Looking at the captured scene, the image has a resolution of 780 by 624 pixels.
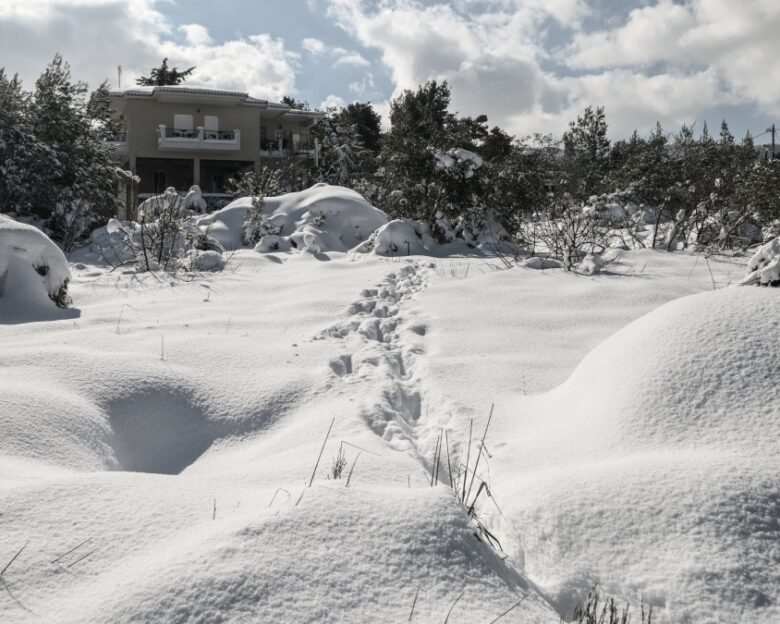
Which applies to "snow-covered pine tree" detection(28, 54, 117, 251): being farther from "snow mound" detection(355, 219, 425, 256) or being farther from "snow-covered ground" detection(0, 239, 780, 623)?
"snow-covered ground" detection(0, 239, 780, 623)

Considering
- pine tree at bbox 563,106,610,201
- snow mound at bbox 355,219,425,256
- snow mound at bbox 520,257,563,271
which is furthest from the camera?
pine tree at bbox 563,106,610,201

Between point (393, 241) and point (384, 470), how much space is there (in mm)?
7864

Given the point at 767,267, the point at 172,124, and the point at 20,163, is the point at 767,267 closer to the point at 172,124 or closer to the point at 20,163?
the point at 20,163

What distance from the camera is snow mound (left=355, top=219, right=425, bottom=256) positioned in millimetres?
9922

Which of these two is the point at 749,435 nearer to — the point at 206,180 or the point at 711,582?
the point at 711,582

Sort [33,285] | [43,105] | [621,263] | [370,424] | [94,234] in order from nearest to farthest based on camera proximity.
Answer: [370,424]
[33,285]
[621,263]
[94,234]
[43,105]

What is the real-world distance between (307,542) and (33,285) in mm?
4841

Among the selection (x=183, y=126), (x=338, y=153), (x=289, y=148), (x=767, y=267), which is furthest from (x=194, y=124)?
(x=767, y=267)

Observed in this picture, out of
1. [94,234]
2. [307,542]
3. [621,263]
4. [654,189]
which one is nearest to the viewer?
[307,542]

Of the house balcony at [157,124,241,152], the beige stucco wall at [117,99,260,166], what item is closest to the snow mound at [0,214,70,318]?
the house balcony at [157,124,241,152]

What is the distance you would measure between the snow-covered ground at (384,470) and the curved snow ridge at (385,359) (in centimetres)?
2

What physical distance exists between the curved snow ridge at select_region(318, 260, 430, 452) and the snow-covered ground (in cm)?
2

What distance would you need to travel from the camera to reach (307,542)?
1576mm

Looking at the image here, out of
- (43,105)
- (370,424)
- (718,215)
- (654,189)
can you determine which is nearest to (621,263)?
(718,215)
